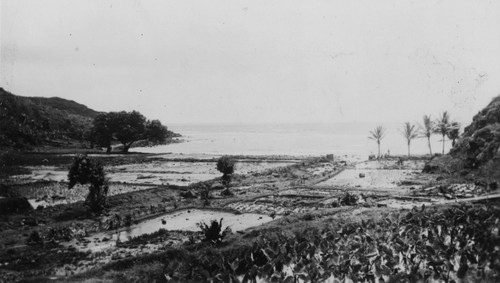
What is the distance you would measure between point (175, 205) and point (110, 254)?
8.91 metres

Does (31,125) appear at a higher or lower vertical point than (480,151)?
higher

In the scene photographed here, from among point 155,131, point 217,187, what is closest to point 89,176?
point 217,187

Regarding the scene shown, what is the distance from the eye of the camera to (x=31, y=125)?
240 feet

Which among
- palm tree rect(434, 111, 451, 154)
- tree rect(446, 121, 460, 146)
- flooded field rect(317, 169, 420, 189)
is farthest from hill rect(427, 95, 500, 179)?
tree rect(446, 121, 460, 146)

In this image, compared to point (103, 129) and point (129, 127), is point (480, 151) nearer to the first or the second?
point (129, 127)

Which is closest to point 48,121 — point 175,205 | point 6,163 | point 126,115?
point 126,115

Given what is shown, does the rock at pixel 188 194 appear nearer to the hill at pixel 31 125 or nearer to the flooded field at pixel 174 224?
the flooded field at pixel 174 224

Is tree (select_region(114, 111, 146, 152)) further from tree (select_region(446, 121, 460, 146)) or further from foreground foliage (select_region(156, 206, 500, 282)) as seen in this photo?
foreground foliage (select_region(156, 206, 500, 282))

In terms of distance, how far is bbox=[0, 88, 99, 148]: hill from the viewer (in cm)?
6175

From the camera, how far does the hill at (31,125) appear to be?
2431 inches

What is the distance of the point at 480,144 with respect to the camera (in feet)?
114

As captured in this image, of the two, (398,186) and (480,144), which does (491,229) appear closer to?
(398,186)

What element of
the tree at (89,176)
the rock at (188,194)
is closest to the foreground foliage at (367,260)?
the tree at (89,176)

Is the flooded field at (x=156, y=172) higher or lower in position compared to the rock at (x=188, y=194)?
higher
